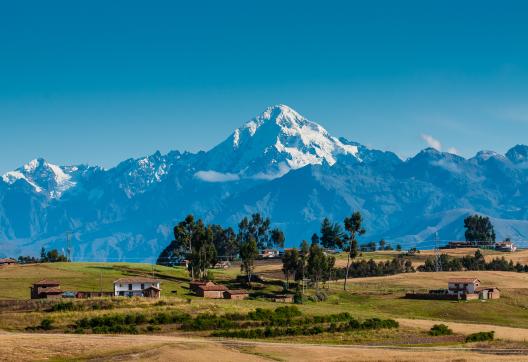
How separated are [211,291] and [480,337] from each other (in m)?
66.9

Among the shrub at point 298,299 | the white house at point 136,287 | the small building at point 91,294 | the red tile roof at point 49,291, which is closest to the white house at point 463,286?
the shrub at point 298,299

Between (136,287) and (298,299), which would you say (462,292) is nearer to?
(298,299)

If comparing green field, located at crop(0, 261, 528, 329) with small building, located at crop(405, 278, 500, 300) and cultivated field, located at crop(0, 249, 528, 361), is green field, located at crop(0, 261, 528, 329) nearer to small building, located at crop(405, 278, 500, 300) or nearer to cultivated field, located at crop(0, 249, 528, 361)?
cultivated field, located at crop(0, 249, 528, 361)

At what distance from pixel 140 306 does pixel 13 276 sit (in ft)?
187

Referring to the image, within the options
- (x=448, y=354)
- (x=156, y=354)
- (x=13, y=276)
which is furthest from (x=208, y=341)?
(x=13, y=276)

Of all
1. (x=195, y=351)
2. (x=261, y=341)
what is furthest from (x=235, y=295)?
(x=195, y=351)

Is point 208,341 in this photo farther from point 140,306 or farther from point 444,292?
point 444,292

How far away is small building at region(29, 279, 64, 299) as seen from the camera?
155m

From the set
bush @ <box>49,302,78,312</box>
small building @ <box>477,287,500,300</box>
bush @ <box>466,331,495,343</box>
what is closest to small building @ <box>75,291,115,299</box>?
bush @ <box>49,302,78,312</box>

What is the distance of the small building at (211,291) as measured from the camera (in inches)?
6885

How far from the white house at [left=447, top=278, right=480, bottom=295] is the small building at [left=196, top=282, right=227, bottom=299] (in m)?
53.6

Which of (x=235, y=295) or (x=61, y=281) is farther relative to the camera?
(x=61, y=281)

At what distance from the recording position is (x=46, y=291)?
15538cm

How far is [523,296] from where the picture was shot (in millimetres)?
185500
